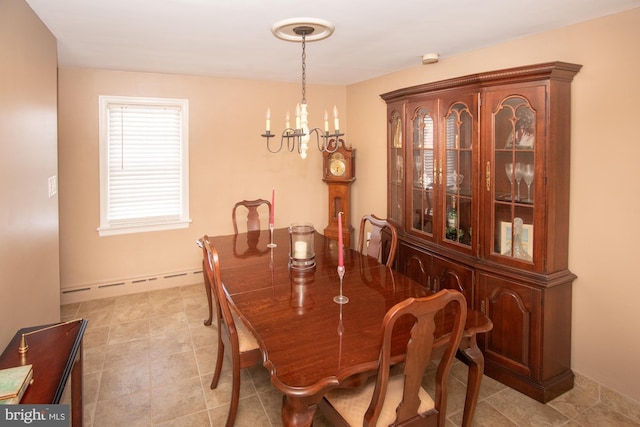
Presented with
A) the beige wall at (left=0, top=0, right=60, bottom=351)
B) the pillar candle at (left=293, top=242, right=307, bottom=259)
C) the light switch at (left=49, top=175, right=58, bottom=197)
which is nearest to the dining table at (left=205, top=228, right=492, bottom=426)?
the pillar candle at (left=293, top=242, right=307, bottom=259)

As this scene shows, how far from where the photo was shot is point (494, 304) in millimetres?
2621

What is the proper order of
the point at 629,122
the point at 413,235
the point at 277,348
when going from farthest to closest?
the point at 413,235, the point at 629,122, the point at 277,348

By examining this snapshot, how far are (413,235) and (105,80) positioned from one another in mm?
3297

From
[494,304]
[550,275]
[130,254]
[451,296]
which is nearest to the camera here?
[451,296]

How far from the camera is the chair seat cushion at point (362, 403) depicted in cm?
160

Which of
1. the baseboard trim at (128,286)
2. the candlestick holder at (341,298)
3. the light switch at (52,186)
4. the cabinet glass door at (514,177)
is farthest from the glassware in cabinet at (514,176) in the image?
the baseboard trim at (128,286)

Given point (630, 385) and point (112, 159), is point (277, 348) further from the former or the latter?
point (112, 159)

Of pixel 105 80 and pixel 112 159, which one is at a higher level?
pixel 105 80

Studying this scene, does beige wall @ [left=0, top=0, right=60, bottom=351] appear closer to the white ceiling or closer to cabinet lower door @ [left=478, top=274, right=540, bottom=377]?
the white ceiling

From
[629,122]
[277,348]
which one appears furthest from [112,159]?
[629,122]

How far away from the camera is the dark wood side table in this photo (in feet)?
4.32

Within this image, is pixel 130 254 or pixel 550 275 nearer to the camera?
pixel 550 275

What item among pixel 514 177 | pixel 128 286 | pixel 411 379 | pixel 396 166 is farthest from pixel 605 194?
pixel 128 286

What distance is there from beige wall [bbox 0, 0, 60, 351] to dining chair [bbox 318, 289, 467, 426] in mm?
1610
